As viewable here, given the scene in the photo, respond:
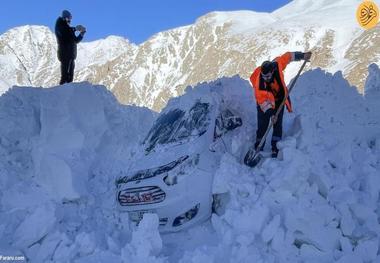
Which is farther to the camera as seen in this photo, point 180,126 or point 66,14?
point 66,14

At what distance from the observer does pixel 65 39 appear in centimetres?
1084

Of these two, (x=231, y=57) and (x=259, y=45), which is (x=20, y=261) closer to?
(x=259, y=45)

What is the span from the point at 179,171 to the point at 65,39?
554 cm

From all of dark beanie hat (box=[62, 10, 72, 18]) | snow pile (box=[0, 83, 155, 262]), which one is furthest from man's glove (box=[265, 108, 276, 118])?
dark beanie hat (box=[62, 10, 72, 18])

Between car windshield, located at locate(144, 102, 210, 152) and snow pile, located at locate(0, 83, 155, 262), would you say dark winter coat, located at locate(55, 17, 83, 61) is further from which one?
car windshield, located at locate(144, 102, 210, 152)

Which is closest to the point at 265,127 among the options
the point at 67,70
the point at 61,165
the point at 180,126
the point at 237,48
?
the point at 180,126

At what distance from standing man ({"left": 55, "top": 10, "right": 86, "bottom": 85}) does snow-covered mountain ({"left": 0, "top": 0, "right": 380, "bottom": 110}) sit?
252ft

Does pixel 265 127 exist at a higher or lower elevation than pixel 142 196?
higher

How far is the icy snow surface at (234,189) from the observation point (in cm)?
566

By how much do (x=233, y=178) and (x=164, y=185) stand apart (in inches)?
32.2

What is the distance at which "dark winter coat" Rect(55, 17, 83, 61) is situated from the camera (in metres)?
10.8

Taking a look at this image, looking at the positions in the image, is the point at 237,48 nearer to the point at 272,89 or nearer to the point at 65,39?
the point at 65,39

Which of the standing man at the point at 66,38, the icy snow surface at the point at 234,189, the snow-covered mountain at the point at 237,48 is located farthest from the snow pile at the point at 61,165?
the snow-covered mountain at the point at 237,48

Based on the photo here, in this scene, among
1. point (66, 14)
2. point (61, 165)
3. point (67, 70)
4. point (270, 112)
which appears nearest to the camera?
point (270, 112)
